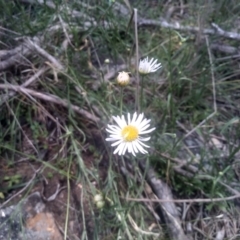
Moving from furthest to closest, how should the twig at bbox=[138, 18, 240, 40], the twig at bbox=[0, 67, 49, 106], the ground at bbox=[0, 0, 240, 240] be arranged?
1. the twig at bbox=[138, 18, 240, 40]
2. the twig at bbox=[0, 67, 49, 106]
3. the ground at bbox=[0, 0, 240, 240]

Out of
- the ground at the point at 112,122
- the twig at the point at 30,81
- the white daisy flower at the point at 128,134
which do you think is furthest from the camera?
the twig at the point at 30,81

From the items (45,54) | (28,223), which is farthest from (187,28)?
(28,223)

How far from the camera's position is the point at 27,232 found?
1596 mm

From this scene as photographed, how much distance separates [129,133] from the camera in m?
1.56

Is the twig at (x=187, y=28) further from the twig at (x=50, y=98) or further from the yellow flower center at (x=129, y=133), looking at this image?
the yellow flower center at (x=129, y=133)

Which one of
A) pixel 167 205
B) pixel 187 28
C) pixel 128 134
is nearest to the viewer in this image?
pixel 128 134

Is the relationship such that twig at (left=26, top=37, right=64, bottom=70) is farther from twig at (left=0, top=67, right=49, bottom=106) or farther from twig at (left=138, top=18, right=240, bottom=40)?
twig at (left=138, top=18, right=240, bottom=40)

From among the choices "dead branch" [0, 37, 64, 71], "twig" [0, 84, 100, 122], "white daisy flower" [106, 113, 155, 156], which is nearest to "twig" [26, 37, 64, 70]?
"dead branch" [0, 37, 64, 71]

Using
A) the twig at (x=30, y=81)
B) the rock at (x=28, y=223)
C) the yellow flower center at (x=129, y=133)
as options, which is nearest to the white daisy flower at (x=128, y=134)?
the yellow flower center at (x=129, y=133)

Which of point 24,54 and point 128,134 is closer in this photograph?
point 128,134

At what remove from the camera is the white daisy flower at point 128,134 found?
1.54 metres

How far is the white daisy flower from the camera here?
154 cm

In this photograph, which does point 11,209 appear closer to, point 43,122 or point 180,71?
point 43,122

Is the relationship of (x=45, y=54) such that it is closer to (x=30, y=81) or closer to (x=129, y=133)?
(x=30, y=81)
